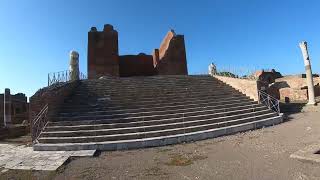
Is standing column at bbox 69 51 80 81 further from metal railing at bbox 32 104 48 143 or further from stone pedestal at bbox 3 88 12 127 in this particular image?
stone pedestal at bbox 3 88 12 127

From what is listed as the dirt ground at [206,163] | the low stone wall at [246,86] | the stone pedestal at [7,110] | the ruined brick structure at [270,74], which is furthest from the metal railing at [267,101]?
the ruined brick structure at [270,74]

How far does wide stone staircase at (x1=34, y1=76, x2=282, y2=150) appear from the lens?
9.66 metres

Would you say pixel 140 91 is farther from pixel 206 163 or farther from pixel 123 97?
pixel 206 163

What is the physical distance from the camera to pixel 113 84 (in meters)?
15.9

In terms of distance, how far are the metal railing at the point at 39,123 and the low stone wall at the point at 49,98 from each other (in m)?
0.16

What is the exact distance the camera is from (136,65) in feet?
90.4

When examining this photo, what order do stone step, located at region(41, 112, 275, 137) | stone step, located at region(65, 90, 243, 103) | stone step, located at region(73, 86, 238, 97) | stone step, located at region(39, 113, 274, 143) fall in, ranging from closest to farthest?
stone step, located at region(39, 113, 274, 143)
stone step, located at region(41, 112, 275, 137)
stone step, located at region(65, 90, 243, 103)
stone step, located at region(73, 86, 238, 97)

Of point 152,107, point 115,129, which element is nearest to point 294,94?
point 152,107

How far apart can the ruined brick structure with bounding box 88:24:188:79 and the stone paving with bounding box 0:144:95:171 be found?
15.1 metres

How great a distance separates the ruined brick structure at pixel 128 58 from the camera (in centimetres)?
2430

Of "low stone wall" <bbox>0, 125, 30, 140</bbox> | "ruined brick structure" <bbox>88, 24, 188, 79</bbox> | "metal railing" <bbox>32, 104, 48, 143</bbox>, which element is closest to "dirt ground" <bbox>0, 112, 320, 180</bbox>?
"metal railing" <bbox>32, 104, 48, 143</bbox>

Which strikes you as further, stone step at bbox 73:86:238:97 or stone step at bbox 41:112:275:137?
stone step at bbox 73:86:238:97

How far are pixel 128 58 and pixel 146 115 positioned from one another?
641 inches

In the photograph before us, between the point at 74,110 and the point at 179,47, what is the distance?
15699 mm
